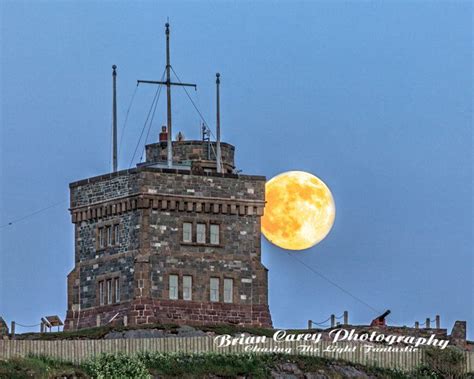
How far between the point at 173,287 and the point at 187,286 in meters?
0.78

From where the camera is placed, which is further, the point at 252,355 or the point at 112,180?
the point at 112,180

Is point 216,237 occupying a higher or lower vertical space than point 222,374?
higher

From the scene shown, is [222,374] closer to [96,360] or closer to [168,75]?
[96,360]

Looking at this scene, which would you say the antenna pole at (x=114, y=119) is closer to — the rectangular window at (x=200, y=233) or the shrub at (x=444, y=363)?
the rectangular window at (x=200, y=233)

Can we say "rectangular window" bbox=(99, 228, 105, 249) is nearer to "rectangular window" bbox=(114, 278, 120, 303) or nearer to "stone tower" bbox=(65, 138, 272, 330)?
"stone tower" bbox=(65, 138, 272, 330)

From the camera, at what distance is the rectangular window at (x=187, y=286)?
144 m

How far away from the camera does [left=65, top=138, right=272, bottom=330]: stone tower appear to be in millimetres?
143000

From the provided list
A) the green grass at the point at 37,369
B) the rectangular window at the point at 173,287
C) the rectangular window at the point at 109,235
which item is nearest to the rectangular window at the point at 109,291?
the rectangular window at the point at 109,235

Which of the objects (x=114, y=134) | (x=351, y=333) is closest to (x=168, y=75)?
(x=114, y=134)

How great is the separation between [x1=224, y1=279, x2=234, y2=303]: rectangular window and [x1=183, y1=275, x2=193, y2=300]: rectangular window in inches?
72.4

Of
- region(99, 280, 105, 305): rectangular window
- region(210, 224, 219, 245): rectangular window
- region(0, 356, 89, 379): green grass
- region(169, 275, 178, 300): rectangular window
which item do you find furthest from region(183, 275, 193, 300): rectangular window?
region(0, 356, 89, 379): green grass

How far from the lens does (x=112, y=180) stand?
478 ft

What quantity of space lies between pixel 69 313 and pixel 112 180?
7074mm

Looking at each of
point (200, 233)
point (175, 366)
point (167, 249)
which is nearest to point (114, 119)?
point (200, 233)
